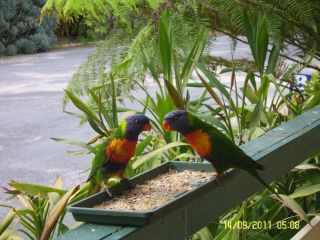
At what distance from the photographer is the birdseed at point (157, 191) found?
835 millimetres

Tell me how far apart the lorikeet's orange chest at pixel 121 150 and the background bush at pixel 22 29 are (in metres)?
12.2

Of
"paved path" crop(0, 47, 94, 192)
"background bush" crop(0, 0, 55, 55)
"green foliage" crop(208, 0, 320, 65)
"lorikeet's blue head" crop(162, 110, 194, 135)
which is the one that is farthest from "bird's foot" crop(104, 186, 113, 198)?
"background bush" crop(0, 0, 55, 55)

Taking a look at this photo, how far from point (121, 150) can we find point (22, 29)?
13032 mm

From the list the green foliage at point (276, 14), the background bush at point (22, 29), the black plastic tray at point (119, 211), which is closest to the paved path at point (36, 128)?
the green foliage at point (276, 14)

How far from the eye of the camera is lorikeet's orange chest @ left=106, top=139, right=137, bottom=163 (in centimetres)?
89

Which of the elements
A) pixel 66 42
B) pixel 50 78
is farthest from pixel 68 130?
pixel 66 42

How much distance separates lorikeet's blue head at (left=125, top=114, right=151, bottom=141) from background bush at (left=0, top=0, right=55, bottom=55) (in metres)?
12.2

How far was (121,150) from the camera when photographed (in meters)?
0.90

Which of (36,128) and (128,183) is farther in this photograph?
(36,128)

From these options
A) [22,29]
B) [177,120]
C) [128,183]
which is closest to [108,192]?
[128,183]

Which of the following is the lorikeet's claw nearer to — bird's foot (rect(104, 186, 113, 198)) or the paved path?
bird's foot (rect(104, 186, 113, 198))

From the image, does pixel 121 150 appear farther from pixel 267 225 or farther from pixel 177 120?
pixel 267 225

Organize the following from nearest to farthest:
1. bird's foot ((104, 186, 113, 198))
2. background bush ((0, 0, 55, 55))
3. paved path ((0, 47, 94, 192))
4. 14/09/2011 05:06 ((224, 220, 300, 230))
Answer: bird's foot ((104, 186, 113, 198))
14/09/2011 05:06 ((224, 220, 300, 230))
paved path ((0, 47, 94, 192))
background bush ((0, 0, 55, 55))

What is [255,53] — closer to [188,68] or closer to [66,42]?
[188,68]
